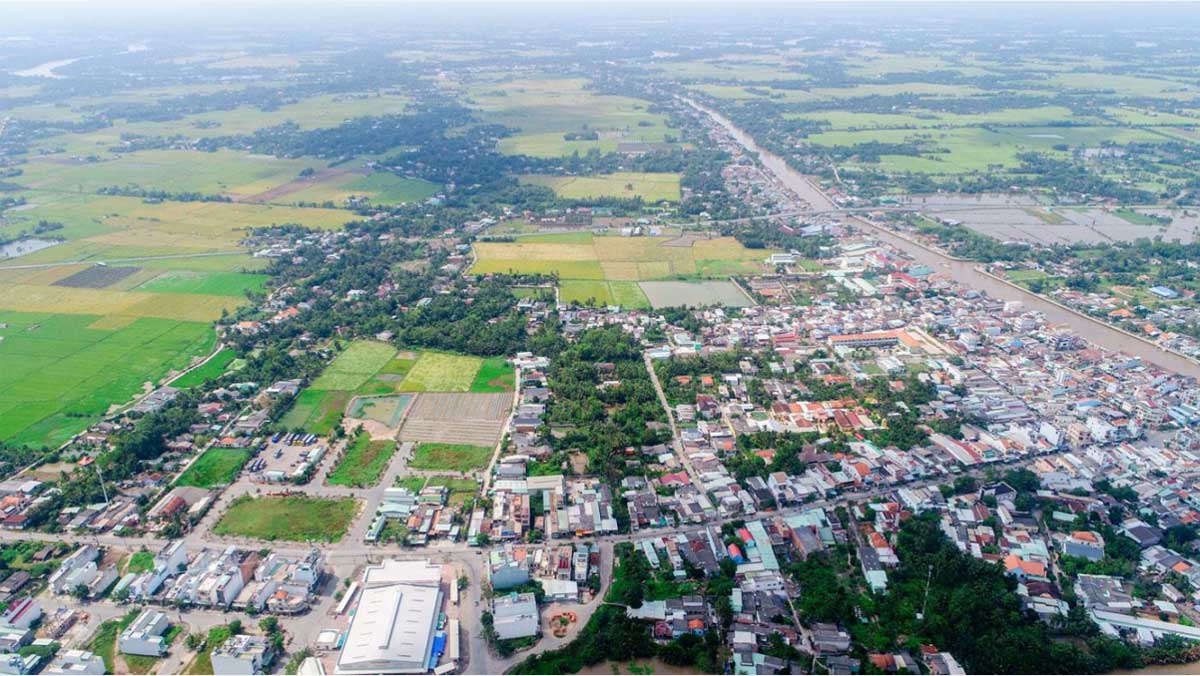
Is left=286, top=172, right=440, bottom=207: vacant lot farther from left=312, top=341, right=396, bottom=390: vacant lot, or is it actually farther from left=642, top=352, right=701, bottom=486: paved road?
left=642, top=352, right=701, bottom=486: paved road

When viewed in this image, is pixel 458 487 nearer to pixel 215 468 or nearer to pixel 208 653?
pixel 208 653

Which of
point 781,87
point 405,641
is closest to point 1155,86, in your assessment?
point 781,87

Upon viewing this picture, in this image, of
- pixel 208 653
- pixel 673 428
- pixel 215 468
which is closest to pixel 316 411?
pixel 215 468

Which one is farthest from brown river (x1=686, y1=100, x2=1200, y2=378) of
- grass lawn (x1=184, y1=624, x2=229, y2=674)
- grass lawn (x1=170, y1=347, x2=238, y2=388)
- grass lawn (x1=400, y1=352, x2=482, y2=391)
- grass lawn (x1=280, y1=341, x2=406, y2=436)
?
grass lawn (x1=170, y1=347, x2=238, y2=388)

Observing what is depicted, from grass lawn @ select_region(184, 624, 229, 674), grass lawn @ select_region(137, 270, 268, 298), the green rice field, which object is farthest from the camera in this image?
grass lawn @ select_region(137, 270, 268, 298)

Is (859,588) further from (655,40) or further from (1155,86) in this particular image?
(655,40)

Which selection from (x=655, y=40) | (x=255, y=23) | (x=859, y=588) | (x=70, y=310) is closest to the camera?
(x=859, y=588)
